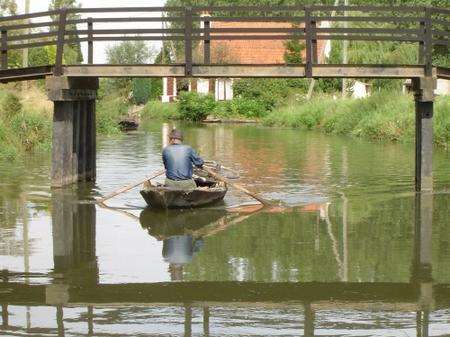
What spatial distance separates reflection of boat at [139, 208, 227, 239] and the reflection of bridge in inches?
129

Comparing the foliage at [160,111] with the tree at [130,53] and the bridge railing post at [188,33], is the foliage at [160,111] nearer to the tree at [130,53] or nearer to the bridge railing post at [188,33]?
the tree at [130,53]

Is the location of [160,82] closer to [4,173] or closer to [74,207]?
[4,173]

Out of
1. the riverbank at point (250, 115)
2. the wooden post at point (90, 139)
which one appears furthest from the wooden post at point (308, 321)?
the riverbank at point (250, 115)

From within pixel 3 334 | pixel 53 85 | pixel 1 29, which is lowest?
pixel 3 334

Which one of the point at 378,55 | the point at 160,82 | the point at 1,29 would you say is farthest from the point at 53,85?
the point at 160,82

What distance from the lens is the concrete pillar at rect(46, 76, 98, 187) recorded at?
20.4 metres

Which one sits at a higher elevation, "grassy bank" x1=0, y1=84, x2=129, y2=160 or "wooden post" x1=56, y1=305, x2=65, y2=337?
"grassy bank" x1=0, y1=84, x2=129, y2=160

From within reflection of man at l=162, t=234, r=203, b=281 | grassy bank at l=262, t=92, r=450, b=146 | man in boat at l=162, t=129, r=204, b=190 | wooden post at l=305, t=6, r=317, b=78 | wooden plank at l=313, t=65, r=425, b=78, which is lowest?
reflection of man at l=162, t=234, r=203, b=281

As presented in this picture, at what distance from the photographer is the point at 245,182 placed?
23.8 meters

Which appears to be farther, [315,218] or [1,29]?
[1,29]

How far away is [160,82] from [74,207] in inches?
2715

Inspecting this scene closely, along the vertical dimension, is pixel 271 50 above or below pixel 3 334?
above

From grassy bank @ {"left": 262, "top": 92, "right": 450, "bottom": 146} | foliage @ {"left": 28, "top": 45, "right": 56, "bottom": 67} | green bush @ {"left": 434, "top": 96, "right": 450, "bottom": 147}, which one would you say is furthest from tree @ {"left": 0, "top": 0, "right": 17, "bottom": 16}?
green bush @ {"left": 434, "top": 96, "right": 450, "bottom": 147}

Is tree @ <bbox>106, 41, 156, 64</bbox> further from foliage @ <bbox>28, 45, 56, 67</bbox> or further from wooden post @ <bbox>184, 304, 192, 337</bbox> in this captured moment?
wooden post @ <bbox>184, 304, 192, 337</bbox>
